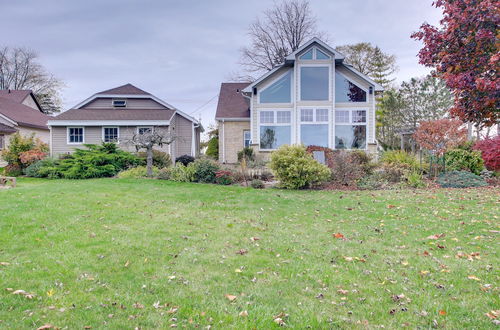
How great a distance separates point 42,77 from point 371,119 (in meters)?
40.3

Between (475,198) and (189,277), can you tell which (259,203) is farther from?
(475,198)

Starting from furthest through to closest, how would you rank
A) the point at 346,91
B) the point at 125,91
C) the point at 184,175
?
the point at 125,91 → the point at 346,91 → the point at 184,175

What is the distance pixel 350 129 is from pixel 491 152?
277 inches

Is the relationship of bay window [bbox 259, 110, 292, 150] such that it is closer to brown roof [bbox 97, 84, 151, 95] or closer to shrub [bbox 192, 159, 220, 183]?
shrub [bbox 192, 159, 220, 183]

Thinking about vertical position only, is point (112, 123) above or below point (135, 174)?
above

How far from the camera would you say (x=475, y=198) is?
8.80 metres

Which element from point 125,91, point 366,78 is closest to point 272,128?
point 366,78

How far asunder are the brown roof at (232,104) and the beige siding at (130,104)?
4277mm

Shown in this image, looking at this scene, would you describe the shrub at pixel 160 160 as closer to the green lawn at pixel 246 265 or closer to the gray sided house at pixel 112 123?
the gray sided house at pixel 112 123

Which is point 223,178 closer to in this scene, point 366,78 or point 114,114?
point 366,78

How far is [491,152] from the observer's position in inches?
483

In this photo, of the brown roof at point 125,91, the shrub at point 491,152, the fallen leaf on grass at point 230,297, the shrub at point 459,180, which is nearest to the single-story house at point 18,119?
the brown roof at point 125,91

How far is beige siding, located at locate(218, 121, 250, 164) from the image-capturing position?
2047 cm

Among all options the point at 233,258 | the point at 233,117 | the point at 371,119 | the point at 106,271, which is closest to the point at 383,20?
the point at 371,119
